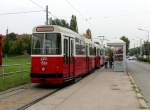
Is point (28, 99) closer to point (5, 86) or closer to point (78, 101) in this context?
point (78, 101)

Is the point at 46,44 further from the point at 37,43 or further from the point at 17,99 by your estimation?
the point at 17,99

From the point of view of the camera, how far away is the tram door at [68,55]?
2447cm

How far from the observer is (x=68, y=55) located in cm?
2511

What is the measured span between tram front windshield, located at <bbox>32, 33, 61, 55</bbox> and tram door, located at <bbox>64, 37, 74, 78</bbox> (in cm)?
95

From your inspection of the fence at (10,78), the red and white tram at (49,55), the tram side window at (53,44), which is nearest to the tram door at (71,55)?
the red and white tram at (49,55)

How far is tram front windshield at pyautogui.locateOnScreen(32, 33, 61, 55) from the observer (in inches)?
924

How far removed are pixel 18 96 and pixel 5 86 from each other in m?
4.19

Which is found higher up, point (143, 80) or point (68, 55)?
point (68, 55)

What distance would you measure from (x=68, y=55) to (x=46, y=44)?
198 centimetres

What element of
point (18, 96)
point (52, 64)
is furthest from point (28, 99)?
point (52, 64)

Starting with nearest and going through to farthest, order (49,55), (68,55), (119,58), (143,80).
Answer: (49,55)
(68,55)
(143,80)
(119,58)

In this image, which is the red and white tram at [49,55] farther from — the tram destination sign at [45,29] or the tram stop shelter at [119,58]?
the tram stop shelter at [119,58]

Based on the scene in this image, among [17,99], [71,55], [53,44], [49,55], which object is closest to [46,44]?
[53,44]

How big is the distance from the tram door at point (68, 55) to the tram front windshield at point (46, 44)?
0.95 m
